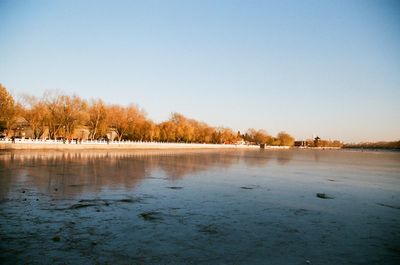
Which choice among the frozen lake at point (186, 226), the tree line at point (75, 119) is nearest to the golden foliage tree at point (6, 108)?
the tree line at point (75, 119)

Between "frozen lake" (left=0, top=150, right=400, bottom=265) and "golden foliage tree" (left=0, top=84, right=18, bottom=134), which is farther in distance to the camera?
"golden foliage tree" (left=0, top=84, right=18, bottom=134)

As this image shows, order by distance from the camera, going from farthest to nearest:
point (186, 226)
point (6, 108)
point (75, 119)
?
point (75, 119), point (6, 108), point (186, 226)

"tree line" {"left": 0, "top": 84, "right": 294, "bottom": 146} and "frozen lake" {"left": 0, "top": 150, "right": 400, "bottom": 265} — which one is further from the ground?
"tree line" {"left": 0, "top": 84, "right": 294, "bottom": 146}

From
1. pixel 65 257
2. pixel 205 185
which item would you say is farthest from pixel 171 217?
pixel 205 185

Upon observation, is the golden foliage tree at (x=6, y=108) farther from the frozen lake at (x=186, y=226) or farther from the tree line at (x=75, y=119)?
the frozen lake at (x=186, y=226)

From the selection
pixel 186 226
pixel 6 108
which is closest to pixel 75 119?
pixel 6 108

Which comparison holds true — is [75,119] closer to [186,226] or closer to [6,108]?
[6,108]

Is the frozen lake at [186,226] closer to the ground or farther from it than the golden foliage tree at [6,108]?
closer to the ground

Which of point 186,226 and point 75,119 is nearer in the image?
point 186,226

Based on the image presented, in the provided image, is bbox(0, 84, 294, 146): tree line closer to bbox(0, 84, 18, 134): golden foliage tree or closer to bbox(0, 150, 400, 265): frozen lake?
bbox(0, 84, 18, 134): golden foliage tree

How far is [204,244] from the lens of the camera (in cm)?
866

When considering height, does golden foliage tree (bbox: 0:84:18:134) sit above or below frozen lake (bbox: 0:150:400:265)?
above

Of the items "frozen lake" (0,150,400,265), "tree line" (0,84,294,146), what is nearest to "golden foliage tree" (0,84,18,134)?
"tree line" (0,84,294,146)

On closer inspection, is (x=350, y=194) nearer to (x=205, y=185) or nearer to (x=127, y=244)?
(x=205, y=185)
